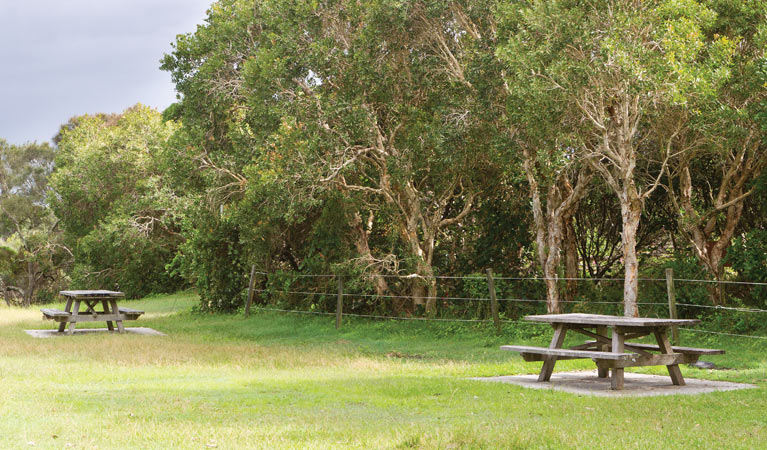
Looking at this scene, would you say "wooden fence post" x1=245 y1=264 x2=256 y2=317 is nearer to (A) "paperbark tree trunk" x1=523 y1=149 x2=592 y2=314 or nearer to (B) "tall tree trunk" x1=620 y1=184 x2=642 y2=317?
(A) "paperbark tree trunk" x1=523 y1=149 x2=592 y2=314

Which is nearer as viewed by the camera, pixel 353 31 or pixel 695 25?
pixel 695 25

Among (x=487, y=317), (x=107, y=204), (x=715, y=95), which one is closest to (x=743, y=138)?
(x=715, y=95)

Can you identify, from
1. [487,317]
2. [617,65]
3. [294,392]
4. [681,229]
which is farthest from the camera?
[487,317]

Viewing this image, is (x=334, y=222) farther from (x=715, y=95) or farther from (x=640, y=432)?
(x=640, y=432)

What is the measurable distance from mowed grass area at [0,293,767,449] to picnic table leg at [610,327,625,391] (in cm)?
73

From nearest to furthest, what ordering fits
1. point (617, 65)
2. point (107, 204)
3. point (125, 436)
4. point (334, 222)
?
1. point (125, 436)
2. point (617, 65)
3. point (334, 222)
4. point (107, 204)

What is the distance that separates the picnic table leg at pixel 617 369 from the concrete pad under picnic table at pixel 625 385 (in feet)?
0.24

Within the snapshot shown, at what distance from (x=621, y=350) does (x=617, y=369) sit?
0.22m

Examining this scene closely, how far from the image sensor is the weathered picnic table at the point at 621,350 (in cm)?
812

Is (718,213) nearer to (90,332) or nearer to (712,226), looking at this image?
(712,226)

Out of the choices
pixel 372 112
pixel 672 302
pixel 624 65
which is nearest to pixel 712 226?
pixel 672 302

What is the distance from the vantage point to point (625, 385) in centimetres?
878

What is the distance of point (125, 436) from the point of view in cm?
569

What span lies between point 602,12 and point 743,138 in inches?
135
